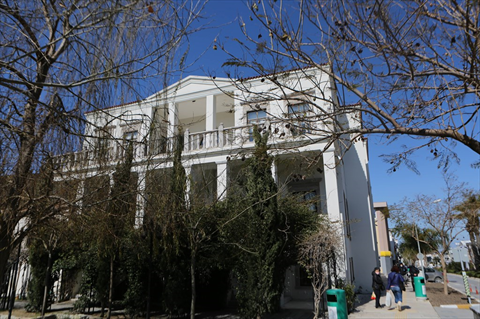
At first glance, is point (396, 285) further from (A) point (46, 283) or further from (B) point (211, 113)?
(A) point (46, 283)

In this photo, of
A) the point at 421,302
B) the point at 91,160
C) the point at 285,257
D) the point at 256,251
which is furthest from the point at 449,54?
the point at 421,302

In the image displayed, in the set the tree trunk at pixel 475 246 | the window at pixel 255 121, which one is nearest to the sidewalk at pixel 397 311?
the window at pixel 255 121

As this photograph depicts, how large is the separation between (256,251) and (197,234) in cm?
205

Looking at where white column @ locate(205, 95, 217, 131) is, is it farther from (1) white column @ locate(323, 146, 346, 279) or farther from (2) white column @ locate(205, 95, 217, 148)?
(1) white column @ locate(323, 146, 346, 279)

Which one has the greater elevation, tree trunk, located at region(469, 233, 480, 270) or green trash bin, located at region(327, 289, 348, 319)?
tree trunk, located at region(469, 233, 480, 270)

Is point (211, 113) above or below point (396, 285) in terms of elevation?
above

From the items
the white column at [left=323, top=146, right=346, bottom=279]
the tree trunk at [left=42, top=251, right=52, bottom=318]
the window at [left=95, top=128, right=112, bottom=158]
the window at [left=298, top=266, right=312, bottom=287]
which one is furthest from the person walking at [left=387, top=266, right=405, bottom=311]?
the tree trunk at [left=42, top=251, right=52, bottom=318]

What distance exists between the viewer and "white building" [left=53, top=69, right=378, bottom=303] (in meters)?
5.32

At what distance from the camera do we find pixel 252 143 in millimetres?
15875

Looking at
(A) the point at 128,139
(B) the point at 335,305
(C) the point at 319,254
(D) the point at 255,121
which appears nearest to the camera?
(A) the point at 128,139

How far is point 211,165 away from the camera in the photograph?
17.0 m

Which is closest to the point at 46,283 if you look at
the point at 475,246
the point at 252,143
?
the point at 252,143

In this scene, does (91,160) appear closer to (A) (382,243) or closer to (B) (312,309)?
(B) (312,309)

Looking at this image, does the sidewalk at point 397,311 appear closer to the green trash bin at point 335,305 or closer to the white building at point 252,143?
the white building at point 252,143
